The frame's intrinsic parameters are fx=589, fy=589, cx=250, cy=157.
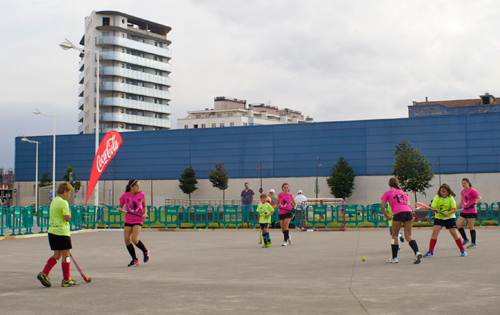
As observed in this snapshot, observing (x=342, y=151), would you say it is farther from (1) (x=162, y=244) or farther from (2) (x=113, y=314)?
(2) (x=113, y=314)

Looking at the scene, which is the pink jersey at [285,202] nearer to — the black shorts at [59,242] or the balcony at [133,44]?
the black shorts at [59,242]

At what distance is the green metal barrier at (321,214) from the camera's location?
2816cm

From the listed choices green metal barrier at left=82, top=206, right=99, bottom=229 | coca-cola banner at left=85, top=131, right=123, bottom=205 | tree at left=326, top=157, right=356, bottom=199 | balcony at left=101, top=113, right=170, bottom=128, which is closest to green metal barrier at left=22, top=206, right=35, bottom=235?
coca-cola banner at left=85, top=131, right=123, bottom=205

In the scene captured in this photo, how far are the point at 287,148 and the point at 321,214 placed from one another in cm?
4418

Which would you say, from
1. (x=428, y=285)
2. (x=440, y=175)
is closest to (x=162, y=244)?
(x=428, y=285)

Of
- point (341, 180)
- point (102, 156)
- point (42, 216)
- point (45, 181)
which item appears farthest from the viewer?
point (45, 181)

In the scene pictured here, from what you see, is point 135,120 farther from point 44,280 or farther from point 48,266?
point 44,280

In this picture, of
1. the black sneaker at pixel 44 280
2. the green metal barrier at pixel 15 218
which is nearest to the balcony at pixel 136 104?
the green metal barrier at pixel 15 218

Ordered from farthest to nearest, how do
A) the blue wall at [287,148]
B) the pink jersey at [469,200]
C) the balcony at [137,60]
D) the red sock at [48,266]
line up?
the balcony at [137,60] < the blue wall at [287,148] < the pink jersey at [469,200] < the red sock at [48,266]

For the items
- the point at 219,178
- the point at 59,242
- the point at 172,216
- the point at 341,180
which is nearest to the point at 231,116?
the point at 219,178

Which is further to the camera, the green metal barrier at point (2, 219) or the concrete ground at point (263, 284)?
the green metal barrier at point (2, 219)

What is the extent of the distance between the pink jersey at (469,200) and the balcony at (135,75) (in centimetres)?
9021

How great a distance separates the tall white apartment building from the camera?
10069 cm

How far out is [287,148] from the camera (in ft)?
237
